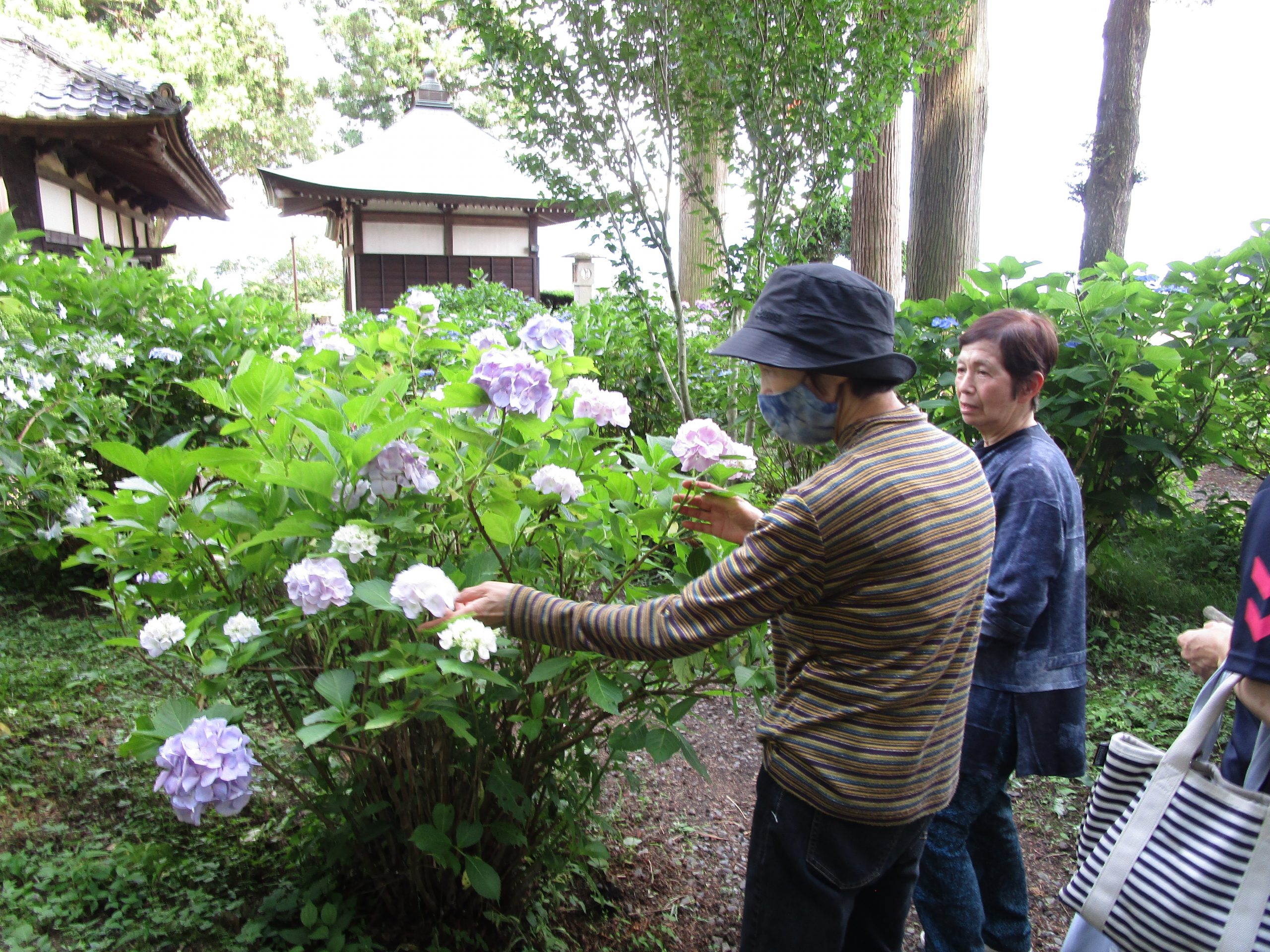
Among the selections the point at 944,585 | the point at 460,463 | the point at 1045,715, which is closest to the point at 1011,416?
the point at 1045,715

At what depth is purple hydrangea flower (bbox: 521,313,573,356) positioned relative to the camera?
1860mm

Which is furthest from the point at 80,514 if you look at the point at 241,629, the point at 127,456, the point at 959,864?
the point at 959,864

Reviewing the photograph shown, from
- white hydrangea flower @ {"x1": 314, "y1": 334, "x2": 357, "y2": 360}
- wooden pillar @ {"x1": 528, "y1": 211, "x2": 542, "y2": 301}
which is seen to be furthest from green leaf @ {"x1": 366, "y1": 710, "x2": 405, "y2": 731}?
wooden pillar @ {"x1": 528, "y1": 211, "x2": 542, "y2": 301}

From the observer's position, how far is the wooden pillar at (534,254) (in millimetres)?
19703

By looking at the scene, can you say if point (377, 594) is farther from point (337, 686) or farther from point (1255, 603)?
point (1255, 603)

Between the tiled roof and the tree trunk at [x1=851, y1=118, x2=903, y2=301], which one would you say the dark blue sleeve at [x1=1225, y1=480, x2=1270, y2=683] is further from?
the tiled roof

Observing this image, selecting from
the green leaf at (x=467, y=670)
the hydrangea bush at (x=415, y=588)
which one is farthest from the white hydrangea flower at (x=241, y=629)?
the green leaf at (x=467, y=670)

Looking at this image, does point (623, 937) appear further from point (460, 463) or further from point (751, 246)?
point (751, 246)

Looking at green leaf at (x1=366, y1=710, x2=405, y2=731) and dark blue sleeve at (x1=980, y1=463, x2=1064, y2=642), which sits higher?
dark blue sleeve at (x1=980, y1=463, x2=1064, y2=642)

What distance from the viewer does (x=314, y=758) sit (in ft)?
6.15

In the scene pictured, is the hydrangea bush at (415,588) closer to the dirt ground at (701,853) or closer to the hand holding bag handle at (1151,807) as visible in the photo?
the dirt ground at (701,853)

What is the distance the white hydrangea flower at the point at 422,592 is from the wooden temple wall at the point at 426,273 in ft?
58.4

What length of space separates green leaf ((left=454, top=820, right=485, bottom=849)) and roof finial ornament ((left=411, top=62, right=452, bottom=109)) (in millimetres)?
23736

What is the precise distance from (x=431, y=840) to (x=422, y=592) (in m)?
0.68
